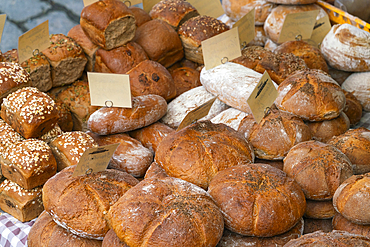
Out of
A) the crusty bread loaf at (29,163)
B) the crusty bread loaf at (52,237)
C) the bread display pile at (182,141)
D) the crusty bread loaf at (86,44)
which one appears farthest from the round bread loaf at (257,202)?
the crusty bread loaf at (86,44)

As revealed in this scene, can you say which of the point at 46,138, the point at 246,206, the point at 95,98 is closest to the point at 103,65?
the point at 95,98

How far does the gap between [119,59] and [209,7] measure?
57.1 inches

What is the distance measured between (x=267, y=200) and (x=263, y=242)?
20 centimetres

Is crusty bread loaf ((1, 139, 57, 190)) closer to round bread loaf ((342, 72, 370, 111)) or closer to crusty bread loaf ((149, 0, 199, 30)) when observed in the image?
crusty bread loaf ((149, 0, 199, 30))

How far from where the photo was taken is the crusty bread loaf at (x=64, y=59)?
2.57 metres

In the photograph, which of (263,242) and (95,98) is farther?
(95,98)

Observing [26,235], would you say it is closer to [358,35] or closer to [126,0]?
[126,0]

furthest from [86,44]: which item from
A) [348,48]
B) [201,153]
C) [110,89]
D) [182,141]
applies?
[348,48]

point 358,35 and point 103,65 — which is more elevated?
point 103,65

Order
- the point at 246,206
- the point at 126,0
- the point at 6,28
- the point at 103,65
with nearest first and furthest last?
the point at 246,206
the point at 103,65
the point at 126,0
the point at 6,28

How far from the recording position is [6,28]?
392cm

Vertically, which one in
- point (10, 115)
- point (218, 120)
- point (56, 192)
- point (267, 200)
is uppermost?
point (10, 115)

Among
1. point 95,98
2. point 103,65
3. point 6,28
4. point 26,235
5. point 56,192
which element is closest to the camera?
point 56,192

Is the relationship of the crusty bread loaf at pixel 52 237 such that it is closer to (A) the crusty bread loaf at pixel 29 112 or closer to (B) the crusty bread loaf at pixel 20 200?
(B) the crusty bread loaf at pixel 20 200
